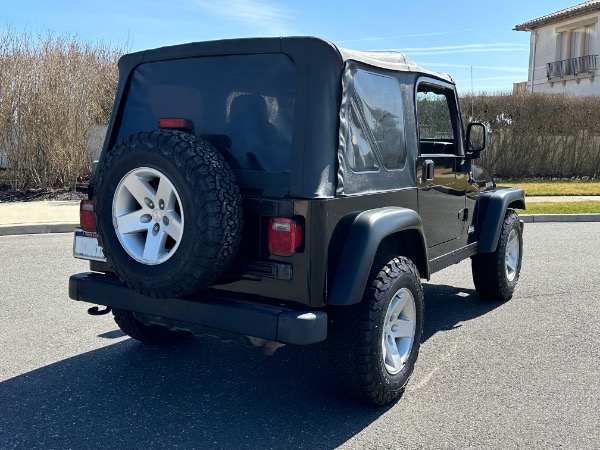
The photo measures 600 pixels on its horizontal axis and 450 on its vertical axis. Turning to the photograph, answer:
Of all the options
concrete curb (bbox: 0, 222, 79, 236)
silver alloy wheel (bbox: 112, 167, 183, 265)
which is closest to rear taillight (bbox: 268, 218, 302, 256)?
silver alloy wheel (bbox: 112, 167, 183, 265)

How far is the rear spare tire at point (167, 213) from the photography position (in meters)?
3.05

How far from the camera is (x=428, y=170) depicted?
4.37 meters

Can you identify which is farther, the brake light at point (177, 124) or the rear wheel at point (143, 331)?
the rear wheel at point (143, 331)

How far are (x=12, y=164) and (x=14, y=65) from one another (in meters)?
2.12

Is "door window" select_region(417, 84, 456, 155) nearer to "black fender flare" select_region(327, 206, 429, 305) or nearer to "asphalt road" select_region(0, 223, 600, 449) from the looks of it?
"black fender flare" select_region(327, 206, 429, 305)

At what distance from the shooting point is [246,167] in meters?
3.42

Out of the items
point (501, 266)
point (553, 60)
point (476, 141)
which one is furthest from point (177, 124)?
point (553, 60)

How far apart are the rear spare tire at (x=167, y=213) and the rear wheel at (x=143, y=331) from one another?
3.53ft

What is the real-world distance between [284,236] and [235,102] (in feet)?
2.78

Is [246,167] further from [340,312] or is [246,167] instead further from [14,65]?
[14,65]

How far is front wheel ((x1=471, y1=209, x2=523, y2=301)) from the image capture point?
18.6 feet

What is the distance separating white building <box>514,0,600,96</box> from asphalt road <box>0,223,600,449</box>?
26942mm

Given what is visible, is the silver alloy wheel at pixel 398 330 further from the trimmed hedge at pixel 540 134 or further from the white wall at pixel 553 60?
the white wall at pixel 553 60

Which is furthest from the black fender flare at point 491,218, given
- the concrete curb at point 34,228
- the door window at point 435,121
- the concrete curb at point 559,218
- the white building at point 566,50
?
the white building at point 566,50
